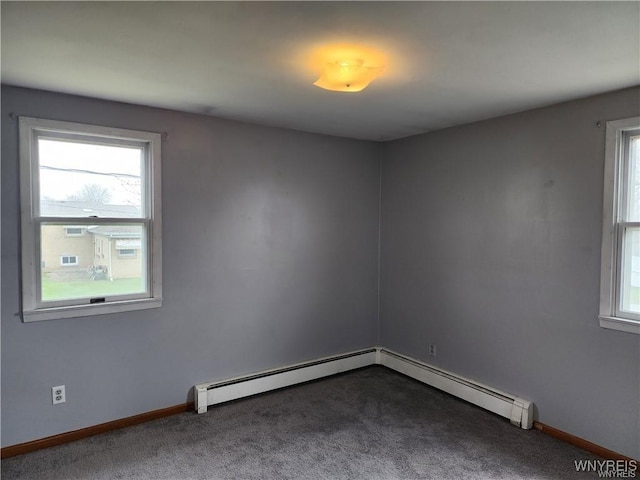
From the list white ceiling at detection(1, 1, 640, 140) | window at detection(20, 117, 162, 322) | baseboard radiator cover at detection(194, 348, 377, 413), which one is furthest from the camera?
baseboard radiator cover at detection(194, 348, 377, 413)

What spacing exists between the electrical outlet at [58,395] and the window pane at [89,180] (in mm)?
1201

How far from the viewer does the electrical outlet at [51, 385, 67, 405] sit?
2.78 metres

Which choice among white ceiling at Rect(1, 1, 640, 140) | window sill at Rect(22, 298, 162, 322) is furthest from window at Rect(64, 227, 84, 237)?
white ceiling at Rect(1, 1, 640, 140)

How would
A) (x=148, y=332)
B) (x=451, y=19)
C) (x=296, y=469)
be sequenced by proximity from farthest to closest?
1. (x=148, y=332)
2. (x=296, y=469)
3. (x=451, y=19)

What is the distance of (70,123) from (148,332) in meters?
1.61

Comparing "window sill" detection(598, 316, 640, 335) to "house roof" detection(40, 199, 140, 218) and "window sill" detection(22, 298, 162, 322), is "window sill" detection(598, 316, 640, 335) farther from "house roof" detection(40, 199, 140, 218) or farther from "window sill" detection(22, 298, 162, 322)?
"house roof" detection(40, 199, 140, 218)

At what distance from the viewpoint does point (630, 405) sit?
255 cm

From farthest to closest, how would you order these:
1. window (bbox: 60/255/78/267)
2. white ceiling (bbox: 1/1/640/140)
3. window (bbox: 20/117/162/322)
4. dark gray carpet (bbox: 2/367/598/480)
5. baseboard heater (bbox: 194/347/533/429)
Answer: baseboard heater (bbox: 194/347/533/429), window (bbox: 60/255/78/267), window (bbox: 20/117/162/322), dark gray carpet (bbox: 2/367/598/480), white ceiling (bbox: 1/1/640/140)

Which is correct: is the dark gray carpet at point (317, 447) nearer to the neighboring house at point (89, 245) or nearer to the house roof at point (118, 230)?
the neighboring house at point (89, 245)

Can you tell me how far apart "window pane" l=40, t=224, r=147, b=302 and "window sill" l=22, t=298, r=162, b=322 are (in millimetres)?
88

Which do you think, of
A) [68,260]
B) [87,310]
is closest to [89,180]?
[68,260]

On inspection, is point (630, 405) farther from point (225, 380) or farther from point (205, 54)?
point (205, 54)

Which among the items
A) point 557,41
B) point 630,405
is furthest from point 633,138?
point 630,405

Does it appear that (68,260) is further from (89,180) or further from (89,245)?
(89,180)
